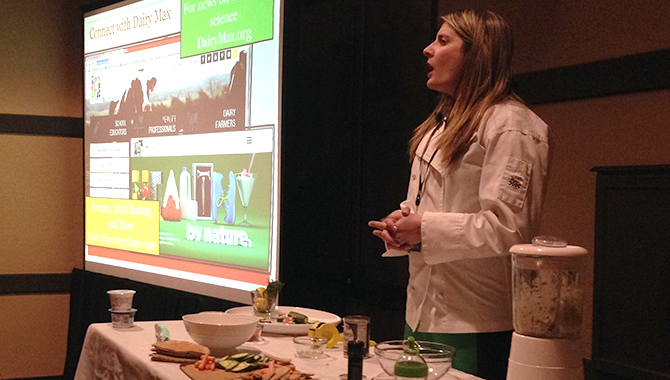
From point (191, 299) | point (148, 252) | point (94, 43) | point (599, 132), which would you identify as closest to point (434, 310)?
point (599, 132)

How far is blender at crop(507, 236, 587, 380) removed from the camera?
1.26m

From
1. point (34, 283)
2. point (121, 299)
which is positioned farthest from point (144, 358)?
point (34, 283)

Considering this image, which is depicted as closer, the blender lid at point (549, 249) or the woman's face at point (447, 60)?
the blender lid at point (549, 249)

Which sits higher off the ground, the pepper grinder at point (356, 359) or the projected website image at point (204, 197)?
the projected website image at point (204, 197)

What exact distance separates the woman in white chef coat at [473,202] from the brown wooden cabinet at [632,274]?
0.90 metres

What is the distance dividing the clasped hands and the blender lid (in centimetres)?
40

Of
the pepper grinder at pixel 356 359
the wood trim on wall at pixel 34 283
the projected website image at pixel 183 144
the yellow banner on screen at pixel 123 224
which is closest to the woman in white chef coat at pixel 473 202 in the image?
the pepper grinder at pixel 356 359

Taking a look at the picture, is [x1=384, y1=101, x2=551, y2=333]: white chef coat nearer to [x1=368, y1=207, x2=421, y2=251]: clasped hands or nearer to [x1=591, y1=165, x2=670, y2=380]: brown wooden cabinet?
[x1=368, y1=207, x2=421, y2=251]: clasped hands

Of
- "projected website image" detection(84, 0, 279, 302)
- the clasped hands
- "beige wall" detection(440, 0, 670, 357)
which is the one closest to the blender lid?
the clasped hands

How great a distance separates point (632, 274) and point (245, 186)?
69.5 inches

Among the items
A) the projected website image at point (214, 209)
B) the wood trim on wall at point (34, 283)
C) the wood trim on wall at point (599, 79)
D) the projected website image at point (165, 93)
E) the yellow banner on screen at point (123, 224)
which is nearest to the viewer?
the wood trim on wall at point (599, 79)

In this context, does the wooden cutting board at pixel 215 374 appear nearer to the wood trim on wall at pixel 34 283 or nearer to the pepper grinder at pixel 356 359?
the pepper grinder at pixel 356 359

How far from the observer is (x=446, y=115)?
1940mm

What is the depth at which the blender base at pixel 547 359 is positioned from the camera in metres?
1.26
